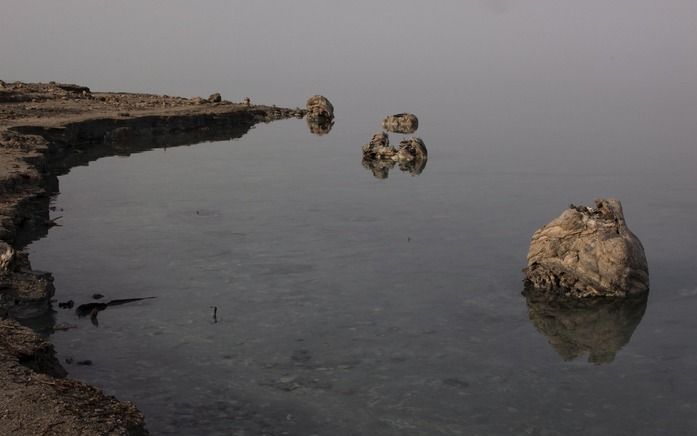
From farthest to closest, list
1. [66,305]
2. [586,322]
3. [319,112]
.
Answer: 1. [319,112]
2. [66,305]
3. [586,322]

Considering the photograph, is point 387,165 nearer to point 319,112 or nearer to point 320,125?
point 320,125

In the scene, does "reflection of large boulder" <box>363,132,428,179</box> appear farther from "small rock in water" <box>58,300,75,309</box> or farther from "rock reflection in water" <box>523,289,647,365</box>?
"small rock in water" <box>58,300,75,309</box>

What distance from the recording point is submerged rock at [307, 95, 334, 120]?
186ft

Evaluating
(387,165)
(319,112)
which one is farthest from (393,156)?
(319,112)

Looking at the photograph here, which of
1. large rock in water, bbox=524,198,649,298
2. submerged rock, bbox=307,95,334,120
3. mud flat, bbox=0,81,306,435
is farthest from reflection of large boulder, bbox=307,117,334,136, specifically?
large rock in water, bbox=524,198,649,298

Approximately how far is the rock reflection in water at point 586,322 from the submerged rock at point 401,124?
33.2 m

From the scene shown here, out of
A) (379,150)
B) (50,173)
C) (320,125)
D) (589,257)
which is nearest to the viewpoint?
(589,257)

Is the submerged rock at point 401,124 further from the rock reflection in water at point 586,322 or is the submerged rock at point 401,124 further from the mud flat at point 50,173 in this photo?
the rock reflection in water at point 586,322

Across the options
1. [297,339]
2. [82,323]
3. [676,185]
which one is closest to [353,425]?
[297,339]

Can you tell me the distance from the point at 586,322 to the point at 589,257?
160 cm

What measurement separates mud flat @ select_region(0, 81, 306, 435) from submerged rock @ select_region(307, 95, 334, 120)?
1171mm

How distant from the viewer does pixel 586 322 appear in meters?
15.3

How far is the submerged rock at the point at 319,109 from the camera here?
Result: 56.8m

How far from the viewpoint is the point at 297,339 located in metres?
14.2
